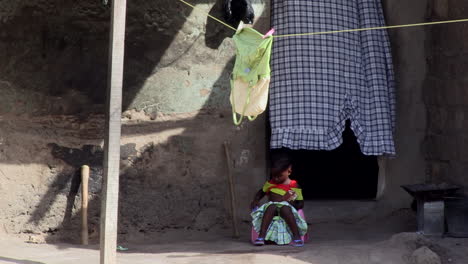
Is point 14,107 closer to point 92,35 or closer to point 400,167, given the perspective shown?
point 92,35

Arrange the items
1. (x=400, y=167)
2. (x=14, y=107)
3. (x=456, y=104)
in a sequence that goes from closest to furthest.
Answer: (x=14, y=107) → (x=456, y=104) → (x=400, y=167)

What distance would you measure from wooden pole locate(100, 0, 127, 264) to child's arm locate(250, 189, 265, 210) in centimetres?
154

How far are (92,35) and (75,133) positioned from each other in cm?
80

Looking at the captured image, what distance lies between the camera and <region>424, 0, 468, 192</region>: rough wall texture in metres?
6.25

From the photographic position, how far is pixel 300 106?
248 inches

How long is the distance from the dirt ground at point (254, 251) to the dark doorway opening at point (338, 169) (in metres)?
2.35

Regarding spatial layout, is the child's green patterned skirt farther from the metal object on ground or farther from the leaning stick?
the metal object on ground

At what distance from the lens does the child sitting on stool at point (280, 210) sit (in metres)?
5.93

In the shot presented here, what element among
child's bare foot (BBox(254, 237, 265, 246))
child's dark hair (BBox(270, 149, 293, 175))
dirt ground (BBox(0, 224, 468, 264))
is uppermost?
child's dark hair (BBox(270, 149, 293, 175))

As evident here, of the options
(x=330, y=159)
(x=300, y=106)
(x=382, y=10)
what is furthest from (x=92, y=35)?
(x=330, y=159)

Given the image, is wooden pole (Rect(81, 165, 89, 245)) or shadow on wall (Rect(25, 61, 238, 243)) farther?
shadow on wall (Rect(25, 61, 238, 243))

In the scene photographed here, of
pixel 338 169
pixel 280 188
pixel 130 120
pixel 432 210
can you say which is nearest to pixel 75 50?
pixel 130 120

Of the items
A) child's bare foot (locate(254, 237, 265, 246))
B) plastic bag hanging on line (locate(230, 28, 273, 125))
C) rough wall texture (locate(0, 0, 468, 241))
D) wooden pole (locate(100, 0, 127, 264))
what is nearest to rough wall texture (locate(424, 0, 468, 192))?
rough wall texture (locate(0, 0, 468, 241))

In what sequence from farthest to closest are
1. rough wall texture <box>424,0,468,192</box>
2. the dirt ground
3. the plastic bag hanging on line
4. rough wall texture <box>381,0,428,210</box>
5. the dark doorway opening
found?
the dark doorway opening → rough wall texture <box>381,0,428,210</box> → rough wall texture <box>424,0,468,192</box> → the dirt ground → the plastic bag hanging on line
